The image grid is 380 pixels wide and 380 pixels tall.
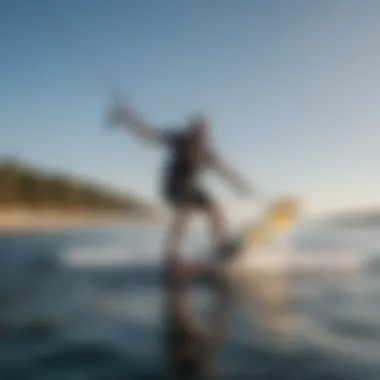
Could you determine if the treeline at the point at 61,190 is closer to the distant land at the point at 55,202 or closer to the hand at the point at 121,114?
the distant land at the point at 55,202

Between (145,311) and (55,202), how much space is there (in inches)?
20.6

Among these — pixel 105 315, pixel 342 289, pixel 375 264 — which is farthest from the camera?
pixel 375 264

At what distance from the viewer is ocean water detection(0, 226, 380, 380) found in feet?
4.20

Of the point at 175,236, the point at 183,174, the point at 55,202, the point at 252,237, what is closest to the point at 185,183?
the point at 183,174

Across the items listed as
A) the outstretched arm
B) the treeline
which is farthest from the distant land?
the outstretched arm

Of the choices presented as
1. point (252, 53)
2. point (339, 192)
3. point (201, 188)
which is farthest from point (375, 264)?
point (252, 53)

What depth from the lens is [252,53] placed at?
5.44ft

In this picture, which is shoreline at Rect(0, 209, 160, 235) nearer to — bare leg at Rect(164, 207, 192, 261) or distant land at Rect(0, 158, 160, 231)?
distant land at Rect(0, 158, 160, 231)

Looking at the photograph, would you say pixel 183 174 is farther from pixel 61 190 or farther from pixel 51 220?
pixel 51 220

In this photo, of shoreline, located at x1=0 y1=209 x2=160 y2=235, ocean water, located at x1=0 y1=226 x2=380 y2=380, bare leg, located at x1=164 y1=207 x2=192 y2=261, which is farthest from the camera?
shoreline, located at x1=0 y1=209 x2=160 y2=235

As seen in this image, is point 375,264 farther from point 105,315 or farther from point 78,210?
point 78,210

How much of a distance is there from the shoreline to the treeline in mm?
36

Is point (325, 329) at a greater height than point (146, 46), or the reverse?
point (146, 46)

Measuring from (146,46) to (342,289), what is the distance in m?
0.91
